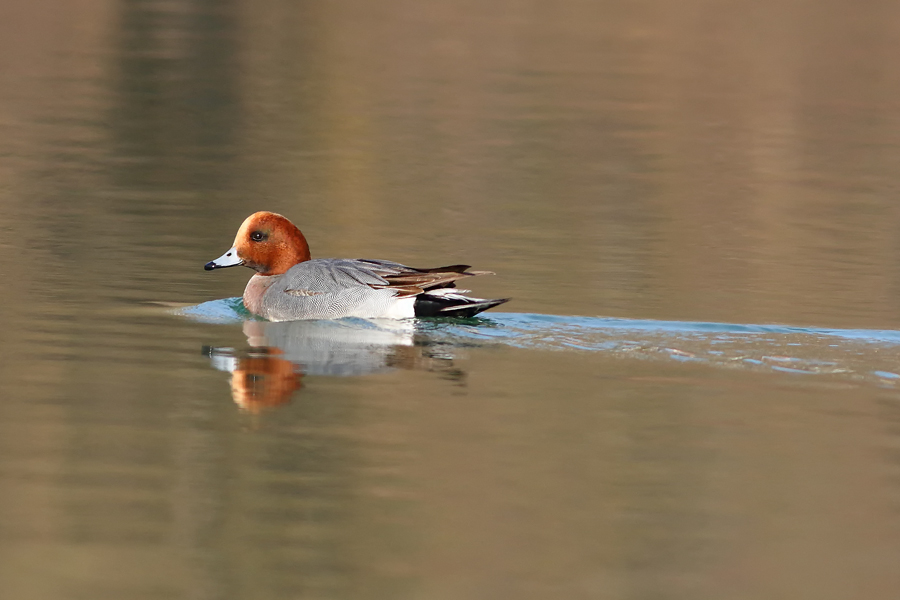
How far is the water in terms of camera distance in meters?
5.80

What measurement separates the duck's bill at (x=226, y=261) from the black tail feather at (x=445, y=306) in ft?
5.03

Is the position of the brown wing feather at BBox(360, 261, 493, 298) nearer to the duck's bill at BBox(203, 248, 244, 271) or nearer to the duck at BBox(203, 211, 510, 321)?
the duck at BBox(203, 211, 510, 321)

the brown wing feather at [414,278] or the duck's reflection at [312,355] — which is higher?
the brown wing feather at [414,278]

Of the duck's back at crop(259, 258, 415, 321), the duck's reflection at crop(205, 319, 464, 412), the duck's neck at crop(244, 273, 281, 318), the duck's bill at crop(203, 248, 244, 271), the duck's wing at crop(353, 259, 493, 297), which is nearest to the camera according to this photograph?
the duck's reflection at crop(205, 319, 464, 412)

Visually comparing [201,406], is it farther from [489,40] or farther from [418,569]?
[489,40]

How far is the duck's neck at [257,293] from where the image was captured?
Answer: 10.3 metres

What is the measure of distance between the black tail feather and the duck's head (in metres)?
1.32

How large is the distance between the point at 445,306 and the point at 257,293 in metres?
1.40

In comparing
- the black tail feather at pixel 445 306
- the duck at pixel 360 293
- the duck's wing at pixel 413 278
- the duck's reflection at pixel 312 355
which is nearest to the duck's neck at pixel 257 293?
the duck at pixel 360 293

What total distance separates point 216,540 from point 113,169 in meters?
10.9

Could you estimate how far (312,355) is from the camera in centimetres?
896

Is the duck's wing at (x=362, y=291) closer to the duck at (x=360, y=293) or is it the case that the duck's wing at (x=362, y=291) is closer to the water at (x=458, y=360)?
the duck at (x=360, y=293)

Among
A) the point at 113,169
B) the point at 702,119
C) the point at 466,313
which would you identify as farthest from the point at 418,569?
the point at 702,119

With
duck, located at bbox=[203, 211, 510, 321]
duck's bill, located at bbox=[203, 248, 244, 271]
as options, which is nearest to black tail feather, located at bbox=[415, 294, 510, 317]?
duck, located at bbox=[203, 211, 510, 321]
